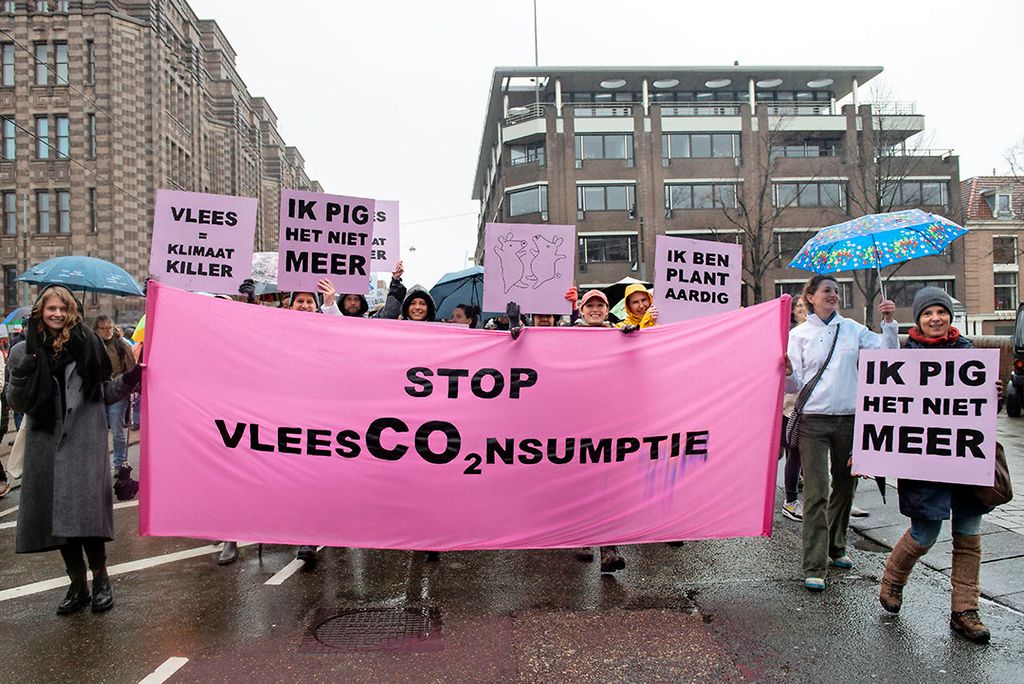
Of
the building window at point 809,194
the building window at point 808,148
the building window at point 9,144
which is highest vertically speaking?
the building window at point 808,148

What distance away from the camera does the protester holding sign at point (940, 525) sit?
13.5 ft

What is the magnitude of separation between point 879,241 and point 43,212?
42724 millimetres

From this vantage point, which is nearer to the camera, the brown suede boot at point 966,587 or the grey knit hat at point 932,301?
the brown suede boot at point 966,587

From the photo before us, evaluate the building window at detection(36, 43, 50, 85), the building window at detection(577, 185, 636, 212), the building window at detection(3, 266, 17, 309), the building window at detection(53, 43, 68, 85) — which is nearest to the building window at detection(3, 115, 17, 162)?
the building window at detection(36, 43, 50, 85)

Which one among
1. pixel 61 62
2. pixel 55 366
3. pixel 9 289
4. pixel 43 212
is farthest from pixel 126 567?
pixel 61 62

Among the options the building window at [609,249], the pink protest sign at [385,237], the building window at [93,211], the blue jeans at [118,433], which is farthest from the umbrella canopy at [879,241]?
the building window at [93,211]

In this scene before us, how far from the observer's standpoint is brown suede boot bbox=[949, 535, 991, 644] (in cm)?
404

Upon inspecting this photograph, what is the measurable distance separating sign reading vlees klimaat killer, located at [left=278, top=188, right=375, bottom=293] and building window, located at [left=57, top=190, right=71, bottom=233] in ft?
129

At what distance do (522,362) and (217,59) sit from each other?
63399mm

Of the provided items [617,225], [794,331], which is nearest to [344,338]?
[794,331]

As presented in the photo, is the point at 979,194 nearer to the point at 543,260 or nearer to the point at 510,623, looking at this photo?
the point at 543,260

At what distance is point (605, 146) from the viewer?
49.0 m

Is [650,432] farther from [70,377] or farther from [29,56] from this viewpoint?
[29,56]

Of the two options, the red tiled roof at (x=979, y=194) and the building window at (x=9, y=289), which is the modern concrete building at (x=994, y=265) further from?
the building window at (x=9, y=289)
